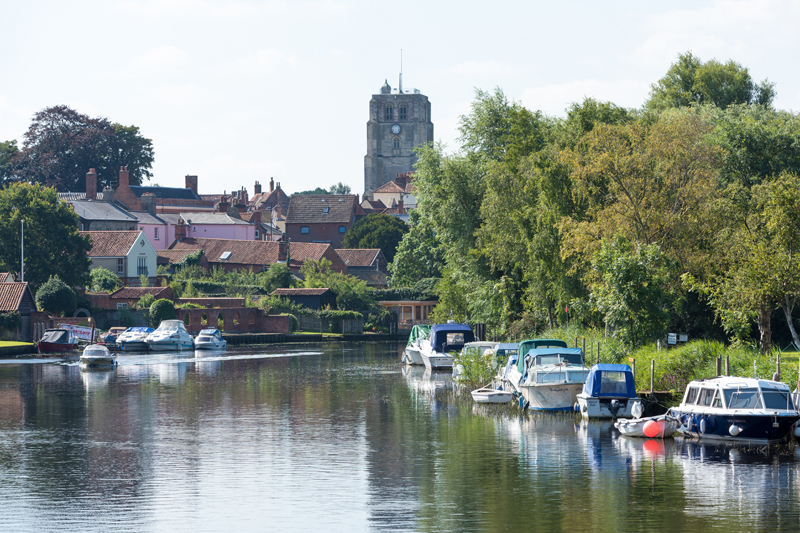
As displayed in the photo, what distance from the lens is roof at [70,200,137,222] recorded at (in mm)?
119100

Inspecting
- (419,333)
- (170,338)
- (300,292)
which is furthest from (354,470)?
(300,292)

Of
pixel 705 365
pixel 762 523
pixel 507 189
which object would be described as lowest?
pixel 762 523

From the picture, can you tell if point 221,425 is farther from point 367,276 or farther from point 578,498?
point 367,276

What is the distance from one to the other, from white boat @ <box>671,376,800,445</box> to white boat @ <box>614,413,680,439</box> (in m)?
0.76

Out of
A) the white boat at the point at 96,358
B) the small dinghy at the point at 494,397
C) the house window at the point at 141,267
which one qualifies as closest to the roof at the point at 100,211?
the house window at the point at 141,267

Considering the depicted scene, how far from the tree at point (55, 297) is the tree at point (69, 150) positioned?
204 ft

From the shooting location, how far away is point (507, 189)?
60.7 m

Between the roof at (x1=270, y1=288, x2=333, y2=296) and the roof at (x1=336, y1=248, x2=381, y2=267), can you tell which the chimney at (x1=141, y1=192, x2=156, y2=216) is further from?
the roof at (x1=270, y1=288, x2=333, y2=296)

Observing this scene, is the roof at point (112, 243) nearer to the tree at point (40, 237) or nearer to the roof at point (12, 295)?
the tree at point (40, 237)

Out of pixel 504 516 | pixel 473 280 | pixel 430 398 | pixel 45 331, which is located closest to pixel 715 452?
pixel 504 516

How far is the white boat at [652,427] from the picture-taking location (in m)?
32.7

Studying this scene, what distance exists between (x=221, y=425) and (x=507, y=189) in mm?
29239

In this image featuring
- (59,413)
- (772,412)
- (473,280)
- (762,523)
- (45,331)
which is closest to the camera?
(762,523)

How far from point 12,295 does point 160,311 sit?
49.8ft
